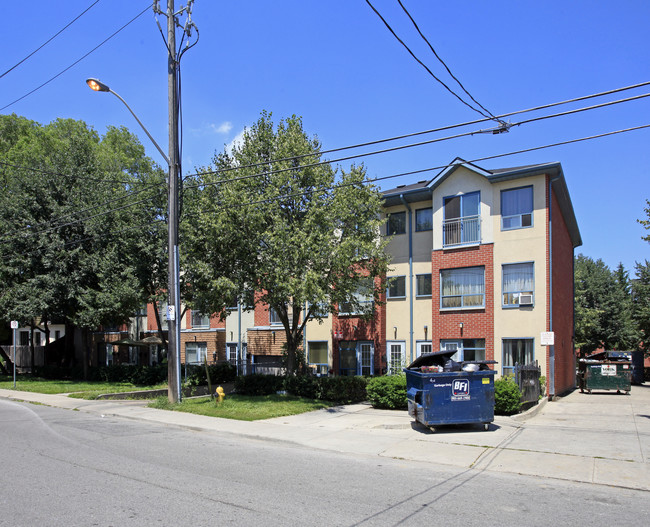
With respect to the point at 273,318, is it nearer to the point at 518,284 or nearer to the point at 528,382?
the point at 518,284

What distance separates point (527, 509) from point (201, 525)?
3.79 m

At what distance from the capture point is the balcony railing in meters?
21.8

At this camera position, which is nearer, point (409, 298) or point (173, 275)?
point (173, 275)

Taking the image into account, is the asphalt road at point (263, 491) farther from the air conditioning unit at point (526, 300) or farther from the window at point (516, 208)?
the window at point (516, 208)

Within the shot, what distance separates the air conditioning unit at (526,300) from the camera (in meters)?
20.4

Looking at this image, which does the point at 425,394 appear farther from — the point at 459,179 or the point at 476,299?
the point at 459,179

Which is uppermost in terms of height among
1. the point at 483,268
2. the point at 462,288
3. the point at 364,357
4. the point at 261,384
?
the point at 483,268

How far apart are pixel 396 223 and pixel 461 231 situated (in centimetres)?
321

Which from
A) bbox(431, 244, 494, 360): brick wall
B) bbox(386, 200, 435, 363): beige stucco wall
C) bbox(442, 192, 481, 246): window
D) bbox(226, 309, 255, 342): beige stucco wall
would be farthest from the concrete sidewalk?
bbox(226, 309, 255, 342): beige stucco wall

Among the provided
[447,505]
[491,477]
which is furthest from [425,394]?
[447,505]

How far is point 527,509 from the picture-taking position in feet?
21.5

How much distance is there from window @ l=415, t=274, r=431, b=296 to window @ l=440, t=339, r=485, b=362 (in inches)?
89.6

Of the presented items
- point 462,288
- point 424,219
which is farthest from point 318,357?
point 424,219

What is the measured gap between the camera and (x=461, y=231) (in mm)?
22094
